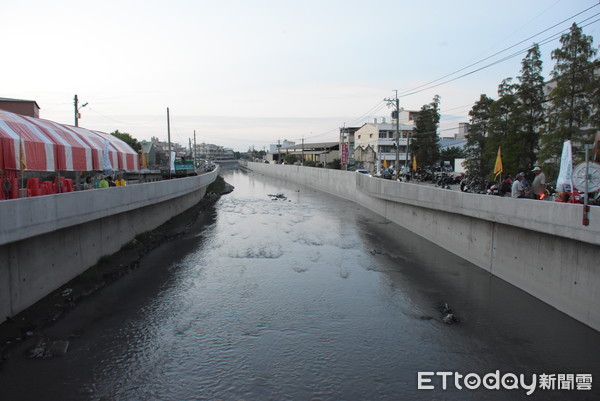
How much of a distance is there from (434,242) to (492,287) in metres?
6.76

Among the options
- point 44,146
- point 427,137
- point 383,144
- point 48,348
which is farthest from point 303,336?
point 383,144

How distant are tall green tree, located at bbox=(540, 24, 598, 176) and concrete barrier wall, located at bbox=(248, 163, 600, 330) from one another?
9960 mm

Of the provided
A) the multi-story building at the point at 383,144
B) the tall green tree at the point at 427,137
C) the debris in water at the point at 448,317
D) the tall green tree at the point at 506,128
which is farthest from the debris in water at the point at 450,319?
the multi-story building at the point at 383,144

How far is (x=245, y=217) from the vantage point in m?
30.2

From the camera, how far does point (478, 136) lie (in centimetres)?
4134

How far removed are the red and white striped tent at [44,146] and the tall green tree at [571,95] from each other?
2507cm

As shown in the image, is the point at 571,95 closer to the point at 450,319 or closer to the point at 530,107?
the point at 530,107

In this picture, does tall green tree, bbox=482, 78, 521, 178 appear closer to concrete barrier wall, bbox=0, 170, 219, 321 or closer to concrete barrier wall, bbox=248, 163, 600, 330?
concrete barrier wall, bbox=248, 163, 600, 330

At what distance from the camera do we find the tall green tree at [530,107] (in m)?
30.5

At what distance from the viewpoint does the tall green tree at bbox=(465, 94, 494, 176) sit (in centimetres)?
3983

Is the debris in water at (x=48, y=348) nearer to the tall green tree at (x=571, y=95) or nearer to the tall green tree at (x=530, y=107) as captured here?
the tall green tree at (x=571, y=95)

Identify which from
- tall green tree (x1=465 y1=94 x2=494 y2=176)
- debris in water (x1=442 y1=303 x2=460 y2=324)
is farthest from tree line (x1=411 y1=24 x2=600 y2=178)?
debris in water (x1=442 y1=303 x2=460 y2=324)

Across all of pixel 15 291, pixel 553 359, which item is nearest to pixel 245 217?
pixel 15 291

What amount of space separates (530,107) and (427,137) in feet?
85.2
